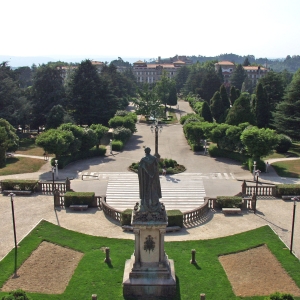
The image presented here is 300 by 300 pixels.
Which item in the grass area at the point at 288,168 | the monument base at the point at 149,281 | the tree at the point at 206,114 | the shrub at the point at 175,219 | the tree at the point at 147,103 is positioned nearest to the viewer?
the monument base at the point at 149,281

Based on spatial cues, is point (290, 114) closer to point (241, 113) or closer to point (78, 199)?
point (241, 113)

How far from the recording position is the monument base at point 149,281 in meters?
15.8

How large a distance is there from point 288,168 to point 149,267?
26.6m

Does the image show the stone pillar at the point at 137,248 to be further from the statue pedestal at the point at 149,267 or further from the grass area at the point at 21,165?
the grass area at the point at 21,165

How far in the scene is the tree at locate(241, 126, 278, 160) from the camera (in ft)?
118

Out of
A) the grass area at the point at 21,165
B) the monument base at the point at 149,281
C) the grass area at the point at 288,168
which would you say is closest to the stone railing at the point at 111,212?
the monument base at the point at 149,281

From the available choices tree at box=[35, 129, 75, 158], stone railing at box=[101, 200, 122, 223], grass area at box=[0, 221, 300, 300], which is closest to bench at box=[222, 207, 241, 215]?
grass area at box=[0, 221, 300, 300]

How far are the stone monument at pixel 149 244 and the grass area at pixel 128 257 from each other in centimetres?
72

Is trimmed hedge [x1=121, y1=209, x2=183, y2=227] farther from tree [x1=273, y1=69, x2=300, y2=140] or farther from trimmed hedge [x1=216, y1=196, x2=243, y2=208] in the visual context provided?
tree [x1=273, y1=69, x2=300, y2=140]

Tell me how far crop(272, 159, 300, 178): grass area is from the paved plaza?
116 centimetres

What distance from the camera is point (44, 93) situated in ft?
212

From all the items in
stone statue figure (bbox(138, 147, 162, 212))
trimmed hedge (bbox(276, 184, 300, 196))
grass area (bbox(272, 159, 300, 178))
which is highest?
stone statue figure (bbox(138, 147, 162, 212))

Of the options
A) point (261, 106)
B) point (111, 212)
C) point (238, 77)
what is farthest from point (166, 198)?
point (238, 77)

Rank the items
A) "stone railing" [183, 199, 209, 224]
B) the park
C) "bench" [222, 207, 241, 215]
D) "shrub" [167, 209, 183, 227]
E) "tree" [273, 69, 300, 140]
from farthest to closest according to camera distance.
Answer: "tree" [273, 69, 300, 140] → "bench" [222, 207, 241, 215] → "stone railing" [183, 199, 209, 224] → "shrub" [167, 209, 183, 227] → the park
